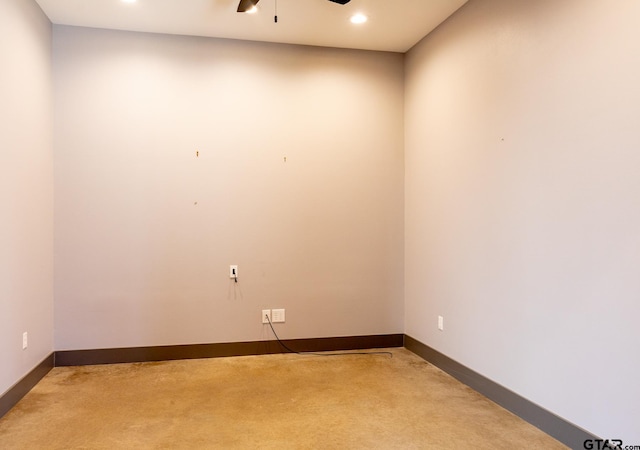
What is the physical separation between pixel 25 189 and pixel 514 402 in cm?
351

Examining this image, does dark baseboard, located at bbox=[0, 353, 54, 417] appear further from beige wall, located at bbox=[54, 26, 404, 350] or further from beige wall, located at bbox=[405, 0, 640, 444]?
beige wall, located at bbox=[405, 0, 640, 444]

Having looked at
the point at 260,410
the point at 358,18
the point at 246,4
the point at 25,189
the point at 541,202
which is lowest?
the point at 260,410

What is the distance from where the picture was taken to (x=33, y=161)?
309 cm

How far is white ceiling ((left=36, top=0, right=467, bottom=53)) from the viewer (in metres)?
3.14

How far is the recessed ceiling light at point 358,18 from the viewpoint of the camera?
331 cm

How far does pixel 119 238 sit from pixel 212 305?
96 centimetres

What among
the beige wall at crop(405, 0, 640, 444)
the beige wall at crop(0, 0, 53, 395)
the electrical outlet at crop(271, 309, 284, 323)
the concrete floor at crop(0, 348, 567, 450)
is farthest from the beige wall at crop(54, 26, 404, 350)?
the beige wall at crop(405, 0, 640, 444)

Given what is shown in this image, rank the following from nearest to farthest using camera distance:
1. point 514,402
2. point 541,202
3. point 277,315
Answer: point 541,202, point 514,402, point 277,315

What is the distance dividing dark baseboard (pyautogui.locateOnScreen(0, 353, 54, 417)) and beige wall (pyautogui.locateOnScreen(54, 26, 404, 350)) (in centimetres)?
22

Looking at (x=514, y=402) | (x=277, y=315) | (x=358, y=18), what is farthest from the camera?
(x=277, y=315)

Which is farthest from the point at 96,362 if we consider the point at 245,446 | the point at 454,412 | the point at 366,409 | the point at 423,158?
the point at 423,158

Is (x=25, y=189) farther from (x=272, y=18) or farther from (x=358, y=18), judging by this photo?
(x=358, y=18)

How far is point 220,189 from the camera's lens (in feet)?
12.3

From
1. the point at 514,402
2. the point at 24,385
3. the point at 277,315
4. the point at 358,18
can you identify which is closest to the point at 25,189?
the point at 24,385
